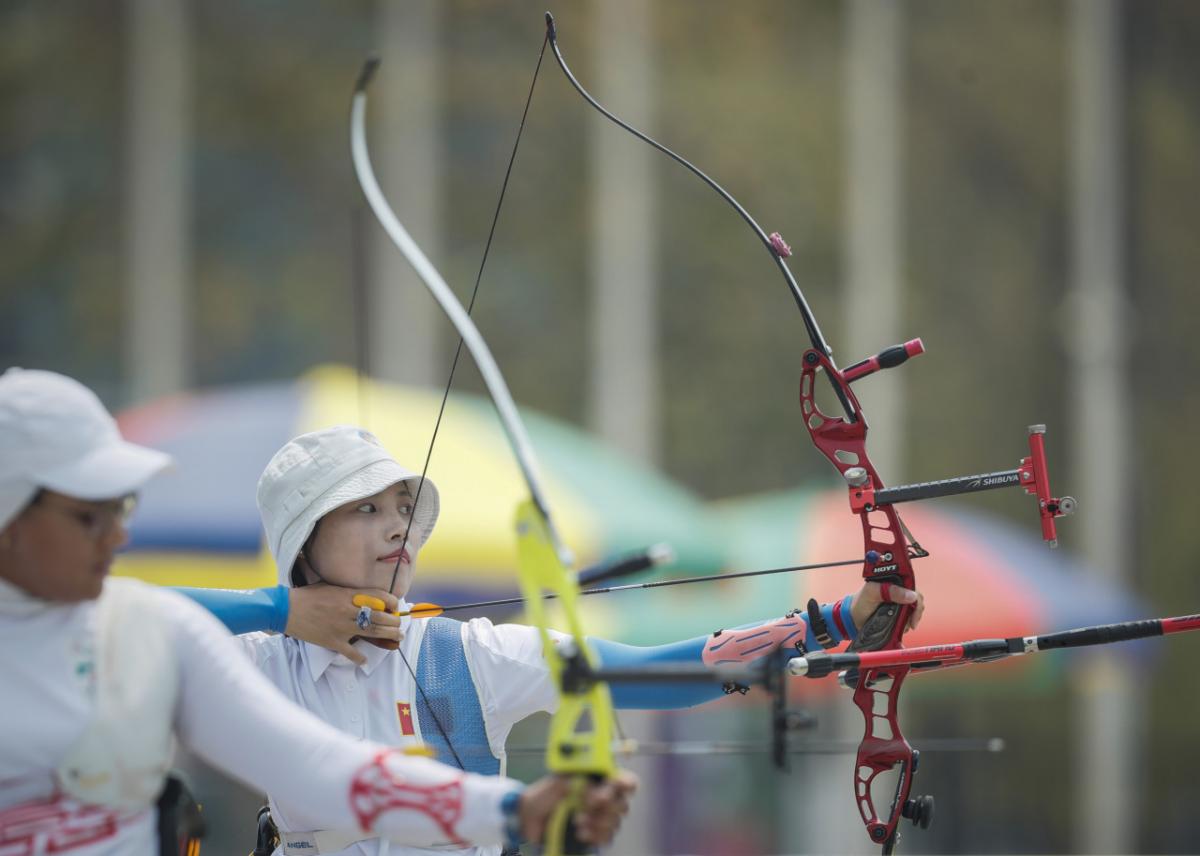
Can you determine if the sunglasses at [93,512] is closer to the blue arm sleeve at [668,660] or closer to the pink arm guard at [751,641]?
the blue arm sleeve at [668,660]

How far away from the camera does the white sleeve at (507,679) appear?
2.81m

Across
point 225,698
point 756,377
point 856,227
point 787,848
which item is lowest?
point 787,848

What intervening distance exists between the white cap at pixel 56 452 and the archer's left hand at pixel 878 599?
1308 millimetres

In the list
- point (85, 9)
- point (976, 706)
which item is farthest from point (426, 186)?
point (976, 706)

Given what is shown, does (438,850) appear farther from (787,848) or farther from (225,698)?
(787,848)

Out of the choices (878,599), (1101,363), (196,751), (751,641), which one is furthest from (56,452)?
(1101,363)

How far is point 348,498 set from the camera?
2.85m

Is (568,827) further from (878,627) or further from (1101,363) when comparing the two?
(1101,363)

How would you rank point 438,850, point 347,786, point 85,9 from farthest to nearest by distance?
point 85,9, point 438,850, point 347,786

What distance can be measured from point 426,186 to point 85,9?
260cm

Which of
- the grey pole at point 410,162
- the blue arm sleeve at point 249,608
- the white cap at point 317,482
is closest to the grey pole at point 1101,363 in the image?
the grey pole at point 410,162

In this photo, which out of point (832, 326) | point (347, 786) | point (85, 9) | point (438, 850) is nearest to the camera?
point (347, 786)

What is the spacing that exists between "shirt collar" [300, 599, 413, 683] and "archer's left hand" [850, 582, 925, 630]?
86cm

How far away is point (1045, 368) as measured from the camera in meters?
12.2
